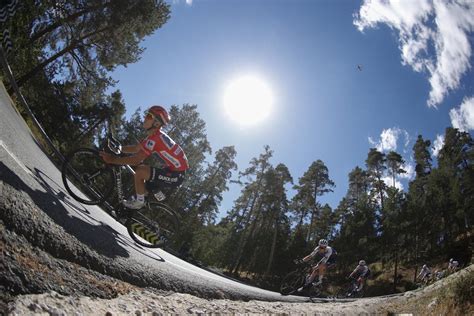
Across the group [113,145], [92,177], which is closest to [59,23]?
[92,177]

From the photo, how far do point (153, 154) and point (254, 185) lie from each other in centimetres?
3788

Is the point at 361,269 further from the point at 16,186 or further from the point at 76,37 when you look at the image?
the point at 76,37

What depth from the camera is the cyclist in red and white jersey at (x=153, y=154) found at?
5895 mm

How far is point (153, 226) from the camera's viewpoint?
6.61 m

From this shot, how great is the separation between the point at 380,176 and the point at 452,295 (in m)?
49.1

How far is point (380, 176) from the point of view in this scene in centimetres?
5244

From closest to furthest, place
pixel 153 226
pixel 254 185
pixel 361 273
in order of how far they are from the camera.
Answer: pixel 153 226 < pixel 361 273 < pixel 254 185

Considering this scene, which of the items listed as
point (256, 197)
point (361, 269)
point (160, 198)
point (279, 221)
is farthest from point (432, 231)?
point (160, 198)

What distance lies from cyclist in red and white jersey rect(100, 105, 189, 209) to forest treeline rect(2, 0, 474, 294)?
1425 cm

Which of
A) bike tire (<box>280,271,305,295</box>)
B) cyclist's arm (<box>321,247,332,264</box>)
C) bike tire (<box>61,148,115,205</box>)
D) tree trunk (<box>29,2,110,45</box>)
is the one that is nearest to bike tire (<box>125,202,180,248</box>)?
bike tire (<box>61,148,115,205</box>)

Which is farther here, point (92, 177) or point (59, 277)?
point (92, 177)

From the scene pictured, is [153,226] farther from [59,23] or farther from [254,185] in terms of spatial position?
[254,185]

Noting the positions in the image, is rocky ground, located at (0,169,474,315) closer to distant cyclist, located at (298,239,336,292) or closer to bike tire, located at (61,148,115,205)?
bike tire, located at (61,148,115,205)

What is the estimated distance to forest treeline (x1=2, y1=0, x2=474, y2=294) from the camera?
1806 centimetres
